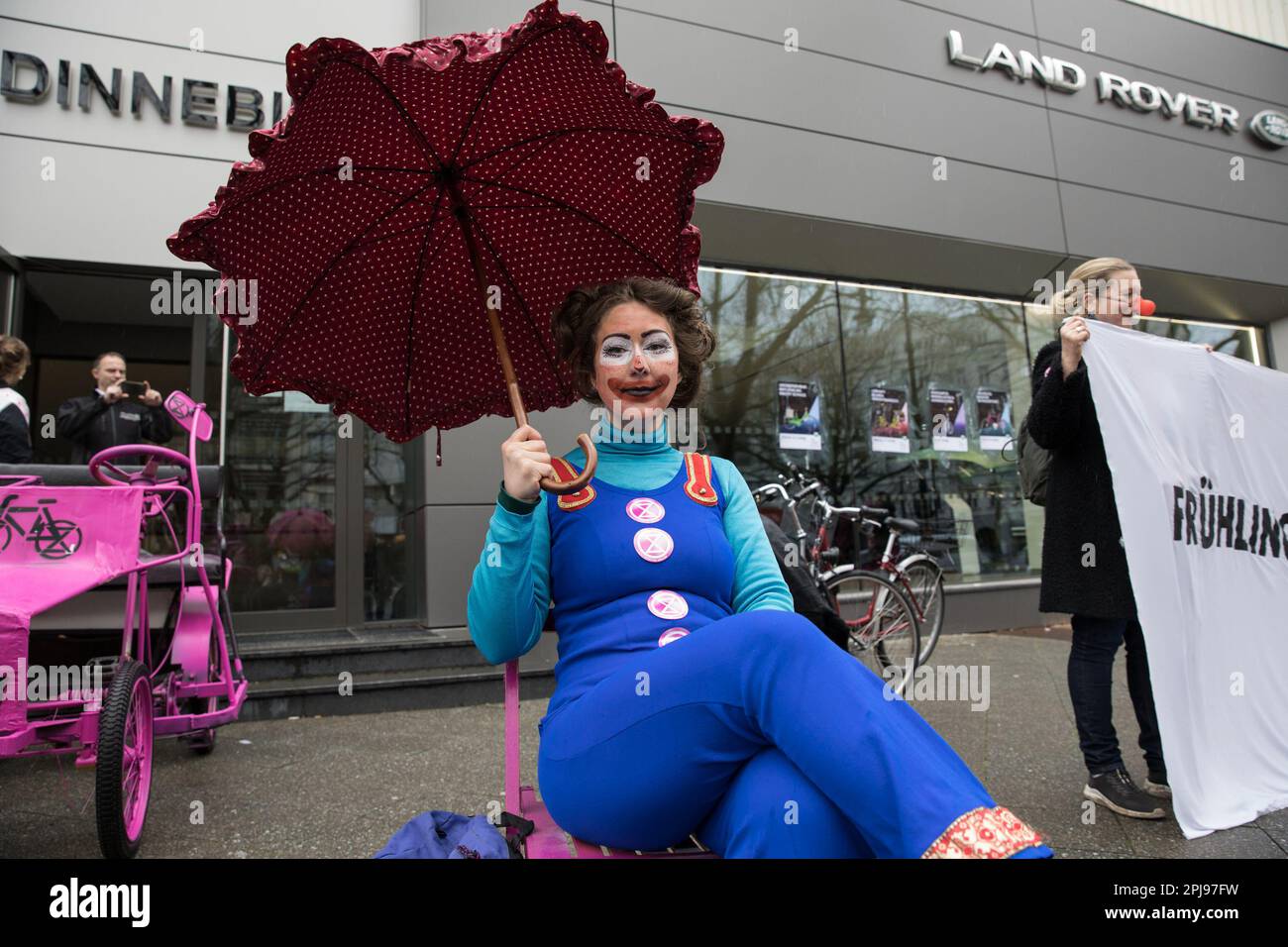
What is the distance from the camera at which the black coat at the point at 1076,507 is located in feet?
9.46

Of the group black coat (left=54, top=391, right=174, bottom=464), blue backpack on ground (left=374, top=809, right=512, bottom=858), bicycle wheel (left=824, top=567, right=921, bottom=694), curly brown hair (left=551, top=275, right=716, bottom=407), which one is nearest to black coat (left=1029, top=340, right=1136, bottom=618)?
curly brown hair (left=551, top=275, right=716, bottom=407)

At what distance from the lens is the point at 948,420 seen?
331 inches

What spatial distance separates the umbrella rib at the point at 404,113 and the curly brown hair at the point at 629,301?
0.47m

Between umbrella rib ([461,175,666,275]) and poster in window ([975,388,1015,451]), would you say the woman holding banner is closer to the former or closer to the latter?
umbrella rib ([461,175,666,275])

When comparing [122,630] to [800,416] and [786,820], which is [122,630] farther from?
[800,416]

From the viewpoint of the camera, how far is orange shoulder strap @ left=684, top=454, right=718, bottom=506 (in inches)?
71.2

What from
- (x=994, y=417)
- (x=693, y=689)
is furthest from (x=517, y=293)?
(x=994, y=417)

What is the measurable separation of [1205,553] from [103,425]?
5692mm

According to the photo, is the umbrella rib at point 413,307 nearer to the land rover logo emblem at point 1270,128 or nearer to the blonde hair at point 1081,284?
the blonde hair at point 1081,284

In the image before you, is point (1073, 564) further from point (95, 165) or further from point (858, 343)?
point (95, 165)

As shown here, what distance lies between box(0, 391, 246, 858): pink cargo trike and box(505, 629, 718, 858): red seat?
1.53 m

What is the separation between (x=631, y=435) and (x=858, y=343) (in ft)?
22.2
